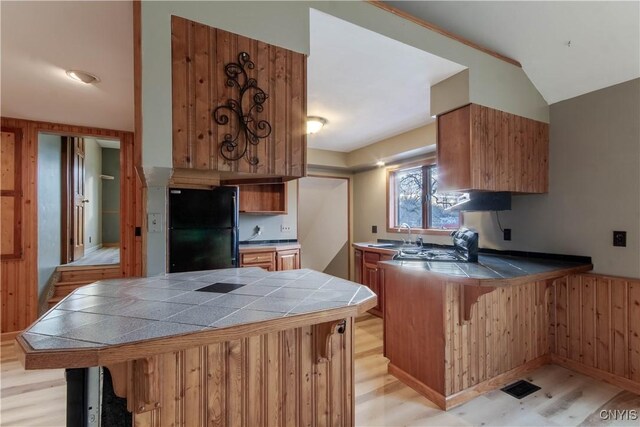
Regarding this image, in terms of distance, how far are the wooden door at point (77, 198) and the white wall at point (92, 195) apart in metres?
0.47

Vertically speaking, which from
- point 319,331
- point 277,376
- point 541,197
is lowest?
point 277,376

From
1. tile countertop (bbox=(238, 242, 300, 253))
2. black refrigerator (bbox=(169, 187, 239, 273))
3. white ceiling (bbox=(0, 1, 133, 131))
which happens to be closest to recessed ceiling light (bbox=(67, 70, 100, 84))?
white ceiling (bbox=(0, 1, 133, 131))

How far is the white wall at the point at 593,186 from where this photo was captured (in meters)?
2.20

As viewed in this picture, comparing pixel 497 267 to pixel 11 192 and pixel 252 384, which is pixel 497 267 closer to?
pixel 252 384

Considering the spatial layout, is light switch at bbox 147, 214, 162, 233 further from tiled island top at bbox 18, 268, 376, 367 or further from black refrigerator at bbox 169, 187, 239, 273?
black refrigerator at bbox 169, 187, 239, 273

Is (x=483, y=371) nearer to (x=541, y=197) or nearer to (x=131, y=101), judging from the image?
(x=541, y=197)

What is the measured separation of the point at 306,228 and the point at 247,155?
4.53 meters

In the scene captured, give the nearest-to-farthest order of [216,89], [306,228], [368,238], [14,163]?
[216,89] < [14,163] < [368,238] < [306,228]

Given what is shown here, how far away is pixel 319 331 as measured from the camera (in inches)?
54.3

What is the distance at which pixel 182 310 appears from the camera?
1071mm

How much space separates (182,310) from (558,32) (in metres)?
2.88

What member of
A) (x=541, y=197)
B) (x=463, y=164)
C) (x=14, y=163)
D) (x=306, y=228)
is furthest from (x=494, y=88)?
(x=14, y=163)

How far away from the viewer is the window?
11.7ft

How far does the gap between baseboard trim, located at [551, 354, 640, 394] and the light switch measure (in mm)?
3331
